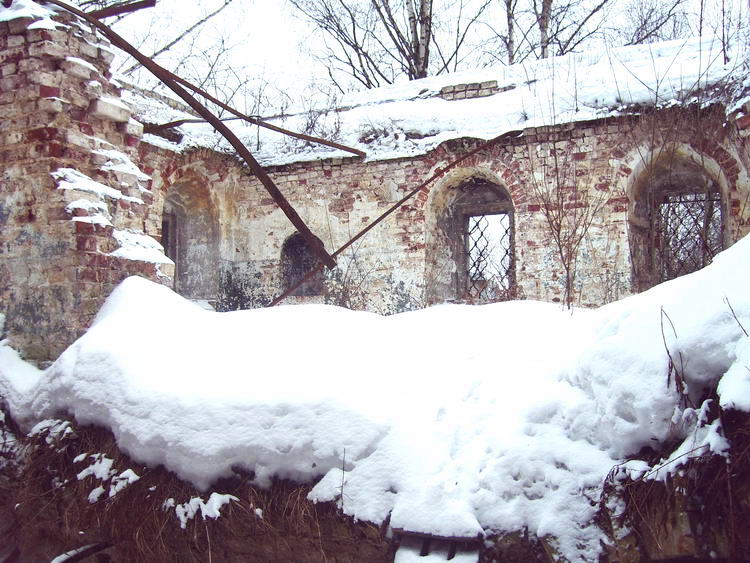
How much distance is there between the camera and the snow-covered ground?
175 cm

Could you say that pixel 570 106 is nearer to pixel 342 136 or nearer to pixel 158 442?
pixel 342 136

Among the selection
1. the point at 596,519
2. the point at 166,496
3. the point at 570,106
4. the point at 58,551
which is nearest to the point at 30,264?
the point at 58,551

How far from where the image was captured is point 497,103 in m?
7.87

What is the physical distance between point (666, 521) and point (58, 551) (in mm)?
2403

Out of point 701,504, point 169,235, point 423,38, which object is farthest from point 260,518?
point 423,38

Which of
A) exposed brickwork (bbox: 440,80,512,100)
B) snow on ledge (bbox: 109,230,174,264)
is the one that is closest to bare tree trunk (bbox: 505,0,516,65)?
exposed brickwork (bbox: 440,80,512,100)

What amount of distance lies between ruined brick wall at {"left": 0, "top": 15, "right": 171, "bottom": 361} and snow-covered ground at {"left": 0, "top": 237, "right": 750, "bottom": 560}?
1.33 feet

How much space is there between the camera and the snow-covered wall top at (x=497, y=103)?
6809 mm

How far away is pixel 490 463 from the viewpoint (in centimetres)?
196

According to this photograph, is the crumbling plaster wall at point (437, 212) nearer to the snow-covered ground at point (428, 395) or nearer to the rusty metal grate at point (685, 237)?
the rusty metal grate at point (685, 237)

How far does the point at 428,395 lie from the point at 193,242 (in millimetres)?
7432

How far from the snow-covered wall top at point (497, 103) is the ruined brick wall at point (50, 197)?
4518mm

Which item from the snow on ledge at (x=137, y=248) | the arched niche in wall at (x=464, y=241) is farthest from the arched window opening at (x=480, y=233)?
the snow on ledge at (x=137, y=248)

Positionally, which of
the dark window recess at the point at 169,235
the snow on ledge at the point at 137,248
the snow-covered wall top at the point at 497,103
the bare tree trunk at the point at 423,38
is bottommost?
the snow on ledge at the point at 137,248
